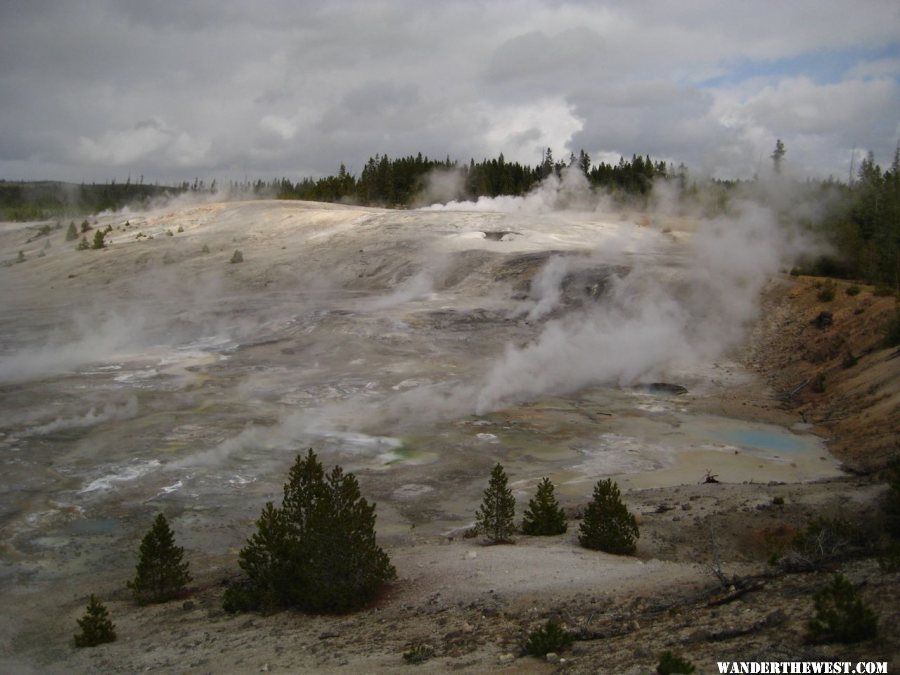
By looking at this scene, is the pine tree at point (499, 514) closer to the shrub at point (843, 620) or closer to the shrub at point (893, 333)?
the shrub at point (843, 620)

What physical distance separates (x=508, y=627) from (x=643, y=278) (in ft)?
89.1

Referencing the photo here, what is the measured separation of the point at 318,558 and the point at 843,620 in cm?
641

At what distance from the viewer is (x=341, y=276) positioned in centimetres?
4103

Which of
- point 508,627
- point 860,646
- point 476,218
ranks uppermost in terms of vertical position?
point 476,218

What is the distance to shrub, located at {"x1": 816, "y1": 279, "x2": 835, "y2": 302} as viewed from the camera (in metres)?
29.8

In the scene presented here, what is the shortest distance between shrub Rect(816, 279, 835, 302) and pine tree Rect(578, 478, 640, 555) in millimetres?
22033

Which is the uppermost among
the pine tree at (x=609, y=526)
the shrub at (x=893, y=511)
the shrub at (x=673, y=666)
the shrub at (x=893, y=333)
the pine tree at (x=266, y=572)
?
the shrub at (x=893, y=333)

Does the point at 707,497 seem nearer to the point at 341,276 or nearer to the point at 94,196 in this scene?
the point at 341,276

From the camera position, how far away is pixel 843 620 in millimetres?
6387

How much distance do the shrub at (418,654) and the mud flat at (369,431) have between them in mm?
125

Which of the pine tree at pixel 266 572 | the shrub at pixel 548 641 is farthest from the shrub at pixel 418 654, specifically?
the pine tree at pixel 266 572

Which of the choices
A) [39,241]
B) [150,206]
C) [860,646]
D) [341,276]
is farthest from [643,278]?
[150,206]

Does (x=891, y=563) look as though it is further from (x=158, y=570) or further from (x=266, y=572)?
(x=158, y=570)

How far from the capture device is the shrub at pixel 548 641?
769 cm
